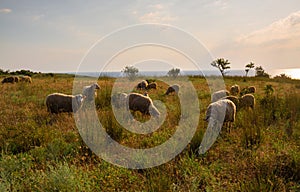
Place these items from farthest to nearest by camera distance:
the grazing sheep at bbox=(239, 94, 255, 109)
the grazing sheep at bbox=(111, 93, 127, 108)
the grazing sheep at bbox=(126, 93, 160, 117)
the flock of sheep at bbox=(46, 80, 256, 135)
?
the grazing sheep at bbox=(239, 94, 255, 109) < the grazing sheep at bbox=(111, 93, 127, 108) < the grazing sheep at bbox=(126, 93, 160, 117) < the flock of sheep at bbox=(46, 80, 256, 135)

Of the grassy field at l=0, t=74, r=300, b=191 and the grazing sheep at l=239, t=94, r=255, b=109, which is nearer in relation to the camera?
the grassy field at l=0, t=74, r=300, b=191

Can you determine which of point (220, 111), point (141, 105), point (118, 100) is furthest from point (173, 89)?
point (220, 111)

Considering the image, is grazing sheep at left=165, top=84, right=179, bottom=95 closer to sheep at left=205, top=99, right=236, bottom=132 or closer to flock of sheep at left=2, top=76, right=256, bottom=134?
flock of sheep at left=2, top=76, right=256, bottom=134

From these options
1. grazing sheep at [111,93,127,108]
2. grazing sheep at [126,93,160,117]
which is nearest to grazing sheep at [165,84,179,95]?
grazing sheep at [111,93,127,108]

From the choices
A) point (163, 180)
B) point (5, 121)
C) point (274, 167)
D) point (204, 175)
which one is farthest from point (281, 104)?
point (5, 121)

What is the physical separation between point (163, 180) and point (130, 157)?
137 centimetres

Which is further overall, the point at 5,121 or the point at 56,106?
the point at 56,106

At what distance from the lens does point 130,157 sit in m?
4.68

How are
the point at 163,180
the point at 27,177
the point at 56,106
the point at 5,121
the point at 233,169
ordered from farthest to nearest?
the point at 56,106 < the point at 5,121 < the point at 233,169 < the point at 27,177 < the point at 163,180

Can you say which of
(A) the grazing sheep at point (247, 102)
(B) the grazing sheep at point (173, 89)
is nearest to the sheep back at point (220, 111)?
(A) the grazing sheep at point (247, 102)

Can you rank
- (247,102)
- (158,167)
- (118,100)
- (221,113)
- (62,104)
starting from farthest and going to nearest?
(118,100), (247,102), (62,104), (221,113), (158,167)

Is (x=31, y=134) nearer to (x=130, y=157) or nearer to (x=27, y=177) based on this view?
(x=27, y=177)

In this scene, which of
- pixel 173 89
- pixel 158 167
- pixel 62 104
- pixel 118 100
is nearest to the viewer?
pixel 158 167

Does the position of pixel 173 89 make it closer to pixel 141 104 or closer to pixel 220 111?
pixel 141 104
